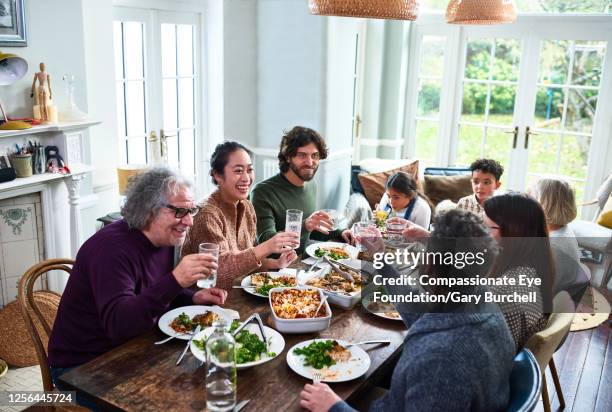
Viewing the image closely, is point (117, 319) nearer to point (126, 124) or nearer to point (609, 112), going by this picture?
point (126, 124)

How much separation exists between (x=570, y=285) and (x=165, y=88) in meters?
3.01

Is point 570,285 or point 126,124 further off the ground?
point 126,124

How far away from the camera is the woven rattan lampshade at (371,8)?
6.92 feet

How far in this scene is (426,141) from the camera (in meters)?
5.84

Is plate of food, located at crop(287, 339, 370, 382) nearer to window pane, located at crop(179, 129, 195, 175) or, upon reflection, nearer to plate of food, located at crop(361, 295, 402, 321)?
plate of food, located at crop(361, 295, 402, 321)

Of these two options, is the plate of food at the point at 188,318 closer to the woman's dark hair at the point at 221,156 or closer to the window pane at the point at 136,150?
the woman's dark hair at the point at 221,156

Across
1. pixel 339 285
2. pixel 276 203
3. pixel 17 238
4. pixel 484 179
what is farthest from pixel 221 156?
pixel 484 179

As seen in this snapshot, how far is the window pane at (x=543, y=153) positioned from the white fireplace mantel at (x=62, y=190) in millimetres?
3892

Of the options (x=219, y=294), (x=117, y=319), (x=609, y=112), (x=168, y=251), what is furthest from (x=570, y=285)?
(x=609, y=112)

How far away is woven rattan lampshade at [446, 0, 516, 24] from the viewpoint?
2.90 m

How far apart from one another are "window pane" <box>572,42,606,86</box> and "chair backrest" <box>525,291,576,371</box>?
3.61 m

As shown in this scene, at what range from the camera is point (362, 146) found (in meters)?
5.72

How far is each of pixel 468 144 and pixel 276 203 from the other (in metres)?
3.18

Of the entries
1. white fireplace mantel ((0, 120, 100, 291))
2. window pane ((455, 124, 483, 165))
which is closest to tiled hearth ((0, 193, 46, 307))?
white fireplace mantel ((0, 120, 100, 291))
